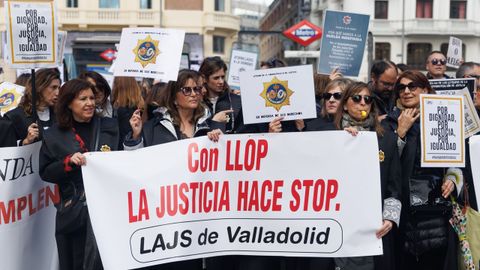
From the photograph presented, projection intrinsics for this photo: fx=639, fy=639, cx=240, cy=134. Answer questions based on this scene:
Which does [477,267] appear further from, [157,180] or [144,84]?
[144,84]

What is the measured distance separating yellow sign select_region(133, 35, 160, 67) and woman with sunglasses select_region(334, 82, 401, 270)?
1962mm


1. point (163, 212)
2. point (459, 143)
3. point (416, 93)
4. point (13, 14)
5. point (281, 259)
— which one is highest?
point (13, 14)

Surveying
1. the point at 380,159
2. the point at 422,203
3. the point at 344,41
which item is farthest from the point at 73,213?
the point at 344,41

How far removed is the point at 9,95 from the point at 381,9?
5062 centimetres

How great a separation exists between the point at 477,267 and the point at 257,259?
1534 millimetres

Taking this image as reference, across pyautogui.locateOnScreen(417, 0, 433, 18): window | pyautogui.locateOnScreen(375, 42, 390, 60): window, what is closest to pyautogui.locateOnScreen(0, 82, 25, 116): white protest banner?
pyautogui.locateOnScreen(375, 42, 390, 60): window

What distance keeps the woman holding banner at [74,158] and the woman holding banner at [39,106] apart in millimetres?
758

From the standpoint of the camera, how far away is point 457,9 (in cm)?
5372

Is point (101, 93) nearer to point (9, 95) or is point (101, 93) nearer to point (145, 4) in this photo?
point (9, 95)

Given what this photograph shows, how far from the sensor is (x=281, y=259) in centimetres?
475

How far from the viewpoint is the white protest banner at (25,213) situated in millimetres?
4762

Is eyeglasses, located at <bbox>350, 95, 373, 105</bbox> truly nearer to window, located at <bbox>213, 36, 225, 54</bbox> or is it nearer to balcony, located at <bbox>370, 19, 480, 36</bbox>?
window, located at <bbox>213, 36, 225, 54</bbox>

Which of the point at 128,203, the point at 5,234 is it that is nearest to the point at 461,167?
the point at 128,203

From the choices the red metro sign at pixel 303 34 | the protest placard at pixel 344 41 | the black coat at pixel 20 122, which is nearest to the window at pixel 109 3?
the red metro sign at pixel 303 34
